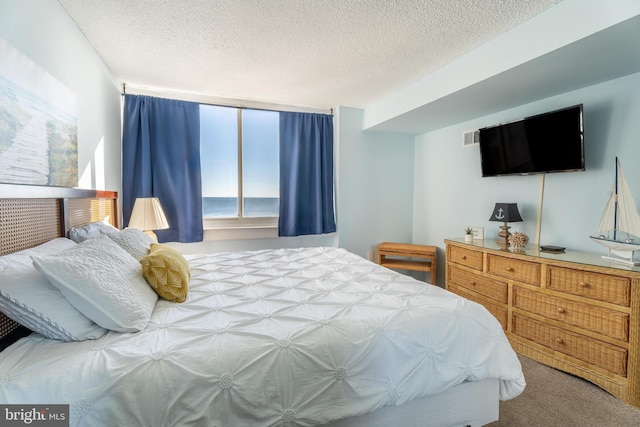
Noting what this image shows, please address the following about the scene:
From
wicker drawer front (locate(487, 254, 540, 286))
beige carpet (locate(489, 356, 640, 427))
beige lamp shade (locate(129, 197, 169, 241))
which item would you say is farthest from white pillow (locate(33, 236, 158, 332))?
wicker drawer front (locate(487, 254, 540, 286))

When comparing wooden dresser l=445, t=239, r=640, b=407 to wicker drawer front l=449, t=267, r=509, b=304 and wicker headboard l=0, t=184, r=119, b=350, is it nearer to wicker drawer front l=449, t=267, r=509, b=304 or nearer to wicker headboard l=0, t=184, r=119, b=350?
wicker drawer front l=449, t=267, r=509, b=304

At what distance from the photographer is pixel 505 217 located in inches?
104

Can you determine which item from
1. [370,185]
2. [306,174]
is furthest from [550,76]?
[306,174]

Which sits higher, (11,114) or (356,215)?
(11,114)

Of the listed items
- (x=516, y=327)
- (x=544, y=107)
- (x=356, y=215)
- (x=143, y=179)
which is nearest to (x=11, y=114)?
(x=143, y=179)

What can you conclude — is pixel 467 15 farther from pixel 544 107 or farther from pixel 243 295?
pixel 243 295

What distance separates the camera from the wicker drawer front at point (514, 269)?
220cm

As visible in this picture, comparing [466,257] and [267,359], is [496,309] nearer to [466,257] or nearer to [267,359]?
[466,257]

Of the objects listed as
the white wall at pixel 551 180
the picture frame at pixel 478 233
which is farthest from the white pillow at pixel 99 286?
the white wall at pixel 551 180

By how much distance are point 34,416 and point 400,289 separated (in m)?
1.60

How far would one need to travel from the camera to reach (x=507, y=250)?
2465 mm

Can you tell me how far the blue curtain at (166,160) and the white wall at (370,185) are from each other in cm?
187

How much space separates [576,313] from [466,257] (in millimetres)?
983

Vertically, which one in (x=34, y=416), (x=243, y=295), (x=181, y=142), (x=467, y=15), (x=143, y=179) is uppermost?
(x=467, y=15)
